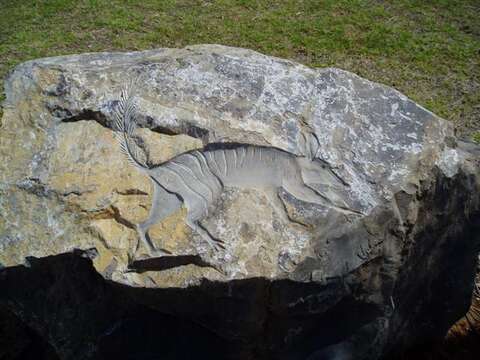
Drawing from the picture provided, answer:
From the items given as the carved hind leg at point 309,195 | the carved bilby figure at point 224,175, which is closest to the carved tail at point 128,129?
the carved bilby figure at point 224,175

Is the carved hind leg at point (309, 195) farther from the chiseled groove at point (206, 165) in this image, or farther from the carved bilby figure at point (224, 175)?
the chiseled groove at point (206, 165)

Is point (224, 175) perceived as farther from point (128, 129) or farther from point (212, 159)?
point (128, 129)

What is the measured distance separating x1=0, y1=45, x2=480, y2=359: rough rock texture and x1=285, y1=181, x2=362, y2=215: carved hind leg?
3cm

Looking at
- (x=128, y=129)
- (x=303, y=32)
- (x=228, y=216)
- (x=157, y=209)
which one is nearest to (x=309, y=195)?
(x=228, y=216)

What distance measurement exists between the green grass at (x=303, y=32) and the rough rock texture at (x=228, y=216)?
6.23 ft

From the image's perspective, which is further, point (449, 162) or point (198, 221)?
point (449, 162)

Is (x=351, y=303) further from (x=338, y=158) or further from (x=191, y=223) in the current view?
(x=191, y=223)

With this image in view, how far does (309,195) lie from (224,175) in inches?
12.5

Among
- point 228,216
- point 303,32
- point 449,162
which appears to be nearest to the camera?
point 228,216

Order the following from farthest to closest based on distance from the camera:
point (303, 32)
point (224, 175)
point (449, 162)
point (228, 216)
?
point (303, 32) → point (449, 162) → point (224, 175) → point (228, 216)

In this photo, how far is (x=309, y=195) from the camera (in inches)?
80.7

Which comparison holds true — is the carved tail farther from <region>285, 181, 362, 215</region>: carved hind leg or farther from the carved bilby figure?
<region>285, 181, 362, 215</region>: carved hind leg

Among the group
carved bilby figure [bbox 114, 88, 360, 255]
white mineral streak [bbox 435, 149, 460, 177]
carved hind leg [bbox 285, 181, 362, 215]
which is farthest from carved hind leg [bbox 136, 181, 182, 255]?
white mineral streak [bbox 435, 149, 460, 177]

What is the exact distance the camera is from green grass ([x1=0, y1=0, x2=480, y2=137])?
4.20 meters
